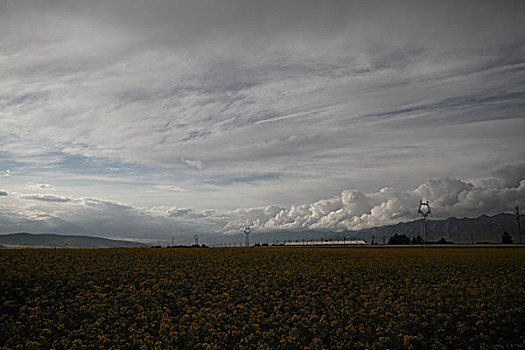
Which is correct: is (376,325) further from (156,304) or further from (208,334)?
(156,304)

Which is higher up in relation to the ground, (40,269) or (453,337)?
(40,269)

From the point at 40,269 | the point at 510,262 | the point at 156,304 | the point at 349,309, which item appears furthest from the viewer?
the point at 510,262

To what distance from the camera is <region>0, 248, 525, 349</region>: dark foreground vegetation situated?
74.5ft

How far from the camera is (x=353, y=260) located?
48156mm

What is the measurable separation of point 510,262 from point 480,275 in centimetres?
1038

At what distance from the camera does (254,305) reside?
28016 millimetres

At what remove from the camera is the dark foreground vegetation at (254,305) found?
22.7 m

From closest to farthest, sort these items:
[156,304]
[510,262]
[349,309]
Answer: [349,309], [156,304], [510,262]

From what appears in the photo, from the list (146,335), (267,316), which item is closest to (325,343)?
(267,316)

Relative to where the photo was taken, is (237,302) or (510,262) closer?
(237,302)

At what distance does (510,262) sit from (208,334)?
124ft

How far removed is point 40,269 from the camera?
121ft

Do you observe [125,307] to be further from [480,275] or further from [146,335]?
[480,275]

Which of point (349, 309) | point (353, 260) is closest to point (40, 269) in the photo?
point (349, 309)
